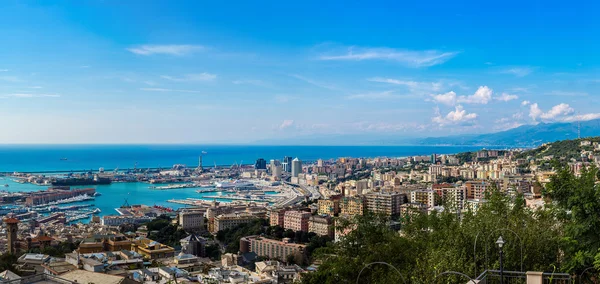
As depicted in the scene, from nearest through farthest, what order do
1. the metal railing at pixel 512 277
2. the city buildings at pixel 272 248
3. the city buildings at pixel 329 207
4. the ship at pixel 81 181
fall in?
the metal railing at pixel 512 277 → the city buildings at pixel 272 248 → the city buildings at pixel 329 207 → the ship at pixel 81 181

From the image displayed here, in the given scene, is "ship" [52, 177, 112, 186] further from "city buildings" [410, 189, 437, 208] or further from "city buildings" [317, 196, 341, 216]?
"city buildings" [410, 189, 437, 208]

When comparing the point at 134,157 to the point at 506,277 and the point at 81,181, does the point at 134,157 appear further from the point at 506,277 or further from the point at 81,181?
the point at 506,277

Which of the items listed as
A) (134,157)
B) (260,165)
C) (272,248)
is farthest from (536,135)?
(272,248)

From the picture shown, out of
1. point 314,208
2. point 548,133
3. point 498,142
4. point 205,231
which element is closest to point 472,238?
point 205,231

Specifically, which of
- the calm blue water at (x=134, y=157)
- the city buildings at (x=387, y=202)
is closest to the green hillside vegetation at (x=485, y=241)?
the city buildings at (x=387, y=202)

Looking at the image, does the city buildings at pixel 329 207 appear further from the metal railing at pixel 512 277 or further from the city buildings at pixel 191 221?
the metal railing at pixel 512 277

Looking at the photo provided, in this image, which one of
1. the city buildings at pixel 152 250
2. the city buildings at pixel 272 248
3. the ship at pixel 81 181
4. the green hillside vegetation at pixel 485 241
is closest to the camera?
the green hillside vegetation at pixel 485 241

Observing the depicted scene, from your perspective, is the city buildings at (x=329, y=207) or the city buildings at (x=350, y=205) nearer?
the city buildings at (x=350, y=205)
